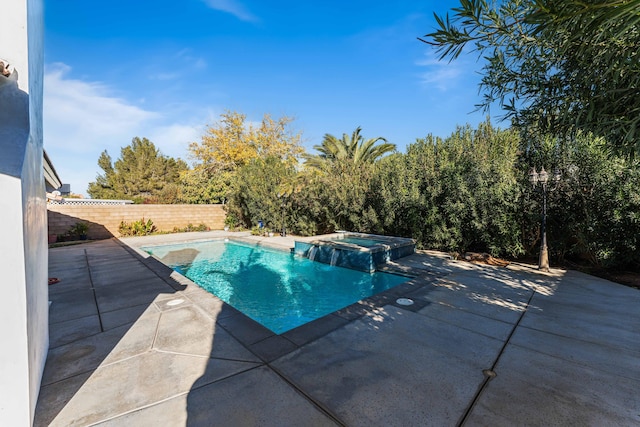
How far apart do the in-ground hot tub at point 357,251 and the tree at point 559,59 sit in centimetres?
528

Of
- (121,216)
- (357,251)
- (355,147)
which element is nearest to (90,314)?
(357,251)

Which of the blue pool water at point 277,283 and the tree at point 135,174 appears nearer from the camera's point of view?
the blue pool water at point 277,283

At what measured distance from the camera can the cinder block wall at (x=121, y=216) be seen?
13.1 metres

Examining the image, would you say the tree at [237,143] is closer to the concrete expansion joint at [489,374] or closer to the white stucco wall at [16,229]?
the white stucco wall at [16,229]

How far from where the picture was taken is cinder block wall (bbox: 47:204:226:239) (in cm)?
1308

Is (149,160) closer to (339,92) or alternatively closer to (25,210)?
(339,92)

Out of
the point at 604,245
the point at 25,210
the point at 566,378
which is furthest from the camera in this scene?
the point at 604,245

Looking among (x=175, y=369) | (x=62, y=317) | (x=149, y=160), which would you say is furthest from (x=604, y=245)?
(x=149, y=160)

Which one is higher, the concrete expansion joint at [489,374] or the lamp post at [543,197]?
the lamp post at [543,197]

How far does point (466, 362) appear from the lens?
285 centimetres

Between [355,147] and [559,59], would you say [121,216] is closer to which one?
[355,147]

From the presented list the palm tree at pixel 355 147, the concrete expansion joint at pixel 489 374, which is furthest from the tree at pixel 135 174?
the concrete expansion joint at pixel 489 374

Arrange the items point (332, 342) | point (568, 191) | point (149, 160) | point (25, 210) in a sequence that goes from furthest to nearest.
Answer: point (149, 160)
point (568, 191)
point (332, 342)
point (25, 210)

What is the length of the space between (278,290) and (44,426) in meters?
5.12
